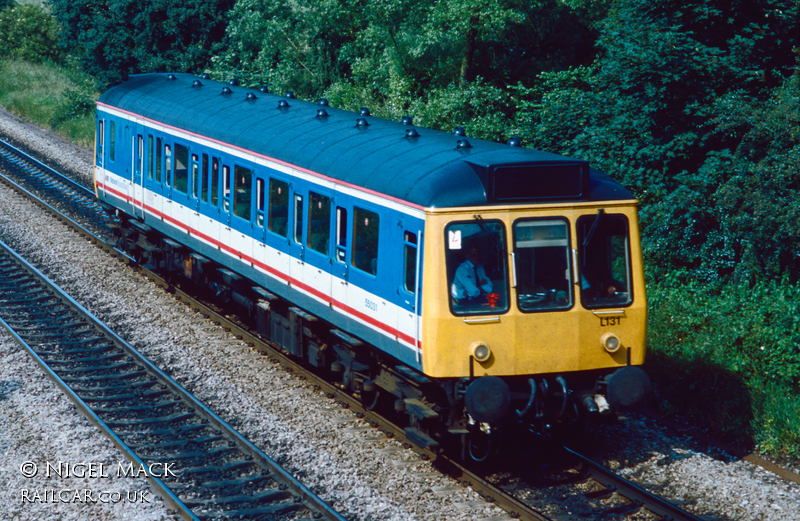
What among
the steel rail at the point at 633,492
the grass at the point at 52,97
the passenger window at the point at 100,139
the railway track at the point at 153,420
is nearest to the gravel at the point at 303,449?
the railway track at the point at 153,420

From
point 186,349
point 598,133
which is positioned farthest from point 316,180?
point 598,133

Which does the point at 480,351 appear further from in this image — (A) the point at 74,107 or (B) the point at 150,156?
(A) the point at 74,107

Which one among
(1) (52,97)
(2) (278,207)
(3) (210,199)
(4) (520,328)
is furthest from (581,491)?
(1) (52,97)

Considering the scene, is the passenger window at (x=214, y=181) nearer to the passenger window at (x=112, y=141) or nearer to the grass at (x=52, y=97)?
the passenger window at (x=112, y=141)

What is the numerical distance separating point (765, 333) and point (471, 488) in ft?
15.9

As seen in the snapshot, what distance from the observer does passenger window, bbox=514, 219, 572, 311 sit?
8.74 m

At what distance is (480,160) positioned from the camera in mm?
9023

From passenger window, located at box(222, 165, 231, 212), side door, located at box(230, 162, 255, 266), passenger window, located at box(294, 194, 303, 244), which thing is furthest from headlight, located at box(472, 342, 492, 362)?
passenger window, located at box(222, 165, 231, 212)

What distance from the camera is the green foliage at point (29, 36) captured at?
1738 inches

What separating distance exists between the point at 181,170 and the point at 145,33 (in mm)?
18984

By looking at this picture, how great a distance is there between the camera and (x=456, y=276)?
8648 millimetres

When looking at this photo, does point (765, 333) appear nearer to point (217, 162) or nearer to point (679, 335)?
point (679, 335)

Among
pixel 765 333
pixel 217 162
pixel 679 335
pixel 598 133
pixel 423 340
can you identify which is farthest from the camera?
pixel 598 133

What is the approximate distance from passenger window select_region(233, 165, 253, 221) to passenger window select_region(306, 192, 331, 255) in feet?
5.97
